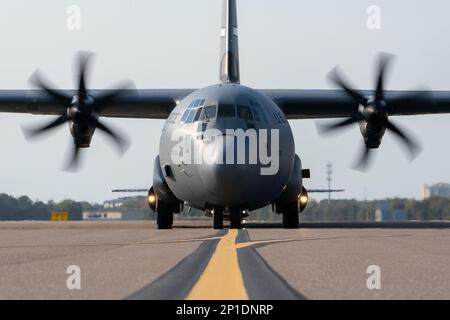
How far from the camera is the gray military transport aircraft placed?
1836 centimetres

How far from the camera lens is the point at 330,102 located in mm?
27203

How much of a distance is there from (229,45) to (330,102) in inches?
176

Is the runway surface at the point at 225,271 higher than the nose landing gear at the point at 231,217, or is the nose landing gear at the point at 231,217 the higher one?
the nose landing gear at the point at 231,217

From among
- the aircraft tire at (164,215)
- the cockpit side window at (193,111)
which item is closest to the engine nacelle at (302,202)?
the aircraft tire at (164,215)

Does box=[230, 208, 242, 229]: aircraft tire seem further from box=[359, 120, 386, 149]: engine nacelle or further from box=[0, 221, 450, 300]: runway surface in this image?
box=[0, 221, 450, 300]: runway surface

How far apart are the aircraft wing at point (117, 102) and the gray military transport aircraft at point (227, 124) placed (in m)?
0.04

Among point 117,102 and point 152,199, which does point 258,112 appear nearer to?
point 152,199

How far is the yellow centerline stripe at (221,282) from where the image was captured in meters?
5.33

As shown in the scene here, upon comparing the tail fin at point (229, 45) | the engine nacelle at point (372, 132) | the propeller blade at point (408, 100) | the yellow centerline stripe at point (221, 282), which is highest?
the tail fin at point (229, 45)

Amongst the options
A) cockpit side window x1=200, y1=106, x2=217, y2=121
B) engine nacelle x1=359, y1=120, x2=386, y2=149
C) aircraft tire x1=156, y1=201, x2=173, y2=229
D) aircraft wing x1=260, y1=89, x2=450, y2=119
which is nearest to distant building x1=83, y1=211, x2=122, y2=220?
aircraft wing x1=260, y1=89, x2=450, y2=119

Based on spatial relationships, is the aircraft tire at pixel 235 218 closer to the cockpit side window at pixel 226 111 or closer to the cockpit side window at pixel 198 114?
the cockpit side window at pixel 226 111
